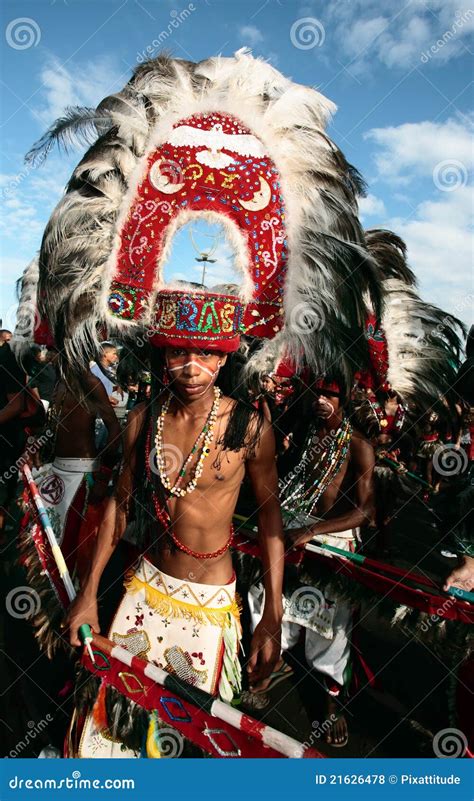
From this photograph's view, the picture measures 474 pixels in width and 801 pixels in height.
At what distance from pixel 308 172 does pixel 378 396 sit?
303 cm

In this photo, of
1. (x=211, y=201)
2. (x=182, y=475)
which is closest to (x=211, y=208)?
(x=211, y=201)

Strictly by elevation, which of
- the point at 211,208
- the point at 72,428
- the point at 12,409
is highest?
the point at 211,208

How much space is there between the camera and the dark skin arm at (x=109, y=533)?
235 centimetres

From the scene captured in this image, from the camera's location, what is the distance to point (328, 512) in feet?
12.9

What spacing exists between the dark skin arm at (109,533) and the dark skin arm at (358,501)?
127 centimetres

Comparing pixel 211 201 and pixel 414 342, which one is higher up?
pixel 414 342

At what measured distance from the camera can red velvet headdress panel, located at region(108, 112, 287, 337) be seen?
2.59 m

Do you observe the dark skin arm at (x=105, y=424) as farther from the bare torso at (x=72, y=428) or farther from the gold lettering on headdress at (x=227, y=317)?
the gold lettering on headdress at (x=227, y=317)

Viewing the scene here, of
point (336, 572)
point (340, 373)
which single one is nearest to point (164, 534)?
point (336, 572)

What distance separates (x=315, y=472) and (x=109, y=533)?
1.93 metres

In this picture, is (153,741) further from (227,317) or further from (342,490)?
(342,490)

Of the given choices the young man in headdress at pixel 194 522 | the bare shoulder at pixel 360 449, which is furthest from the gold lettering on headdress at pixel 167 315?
the bare shoulder at pixel 360 449

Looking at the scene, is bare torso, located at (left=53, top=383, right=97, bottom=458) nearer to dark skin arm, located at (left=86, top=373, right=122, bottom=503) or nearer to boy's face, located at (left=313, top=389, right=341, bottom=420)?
dark skin arm, located at (left=86, top=373, right=122, bottom=503)

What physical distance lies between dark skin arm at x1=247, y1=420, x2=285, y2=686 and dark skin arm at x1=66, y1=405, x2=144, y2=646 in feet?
1.98
